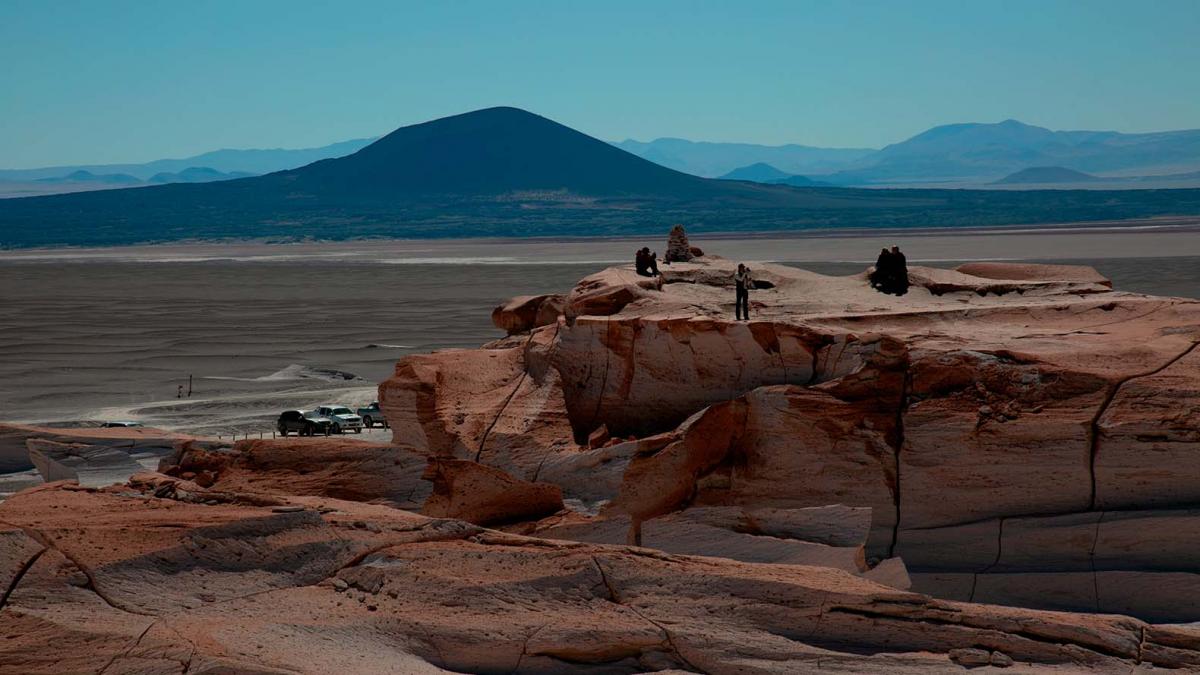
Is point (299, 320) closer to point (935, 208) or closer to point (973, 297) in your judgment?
point (973, 297)

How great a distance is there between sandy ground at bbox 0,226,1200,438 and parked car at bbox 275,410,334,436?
594mm

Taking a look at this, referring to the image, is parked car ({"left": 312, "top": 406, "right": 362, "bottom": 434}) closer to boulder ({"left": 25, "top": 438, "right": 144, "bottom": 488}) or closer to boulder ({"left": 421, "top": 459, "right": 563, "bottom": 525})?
boulder ({"left": 25, "top": 438, "right": 144, "bottom": 488})

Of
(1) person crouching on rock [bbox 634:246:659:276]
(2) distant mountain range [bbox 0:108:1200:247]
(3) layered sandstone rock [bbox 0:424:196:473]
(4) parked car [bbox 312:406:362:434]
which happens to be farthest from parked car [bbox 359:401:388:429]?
(2) distant mountain range [bbox 0:108:1200:247]

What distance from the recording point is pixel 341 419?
23609 millimetres

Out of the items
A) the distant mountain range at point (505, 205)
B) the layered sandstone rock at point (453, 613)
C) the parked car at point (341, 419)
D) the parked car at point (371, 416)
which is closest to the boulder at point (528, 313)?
the layered sandstone rock at point (453, 613)

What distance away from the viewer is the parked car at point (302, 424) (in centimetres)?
2292

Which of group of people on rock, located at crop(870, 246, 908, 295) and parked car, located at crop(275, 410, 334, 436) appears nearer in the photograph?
group of people on rock, located at crop(870, 246, 908, 295)

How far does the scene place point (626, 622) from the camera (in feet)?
30.2

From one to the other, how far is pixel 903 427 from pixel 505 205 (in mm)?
160582

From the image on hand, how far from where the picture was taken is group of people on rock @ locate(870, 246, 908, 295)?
1562 cm

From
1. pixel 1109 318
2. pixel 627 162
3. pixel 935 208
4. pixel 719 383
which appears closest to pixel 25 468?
pixel 719 383

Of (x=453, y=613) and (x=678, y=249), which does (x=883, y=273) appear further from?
(x=453, y=613)

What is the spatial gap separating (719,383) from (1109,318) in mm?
3578

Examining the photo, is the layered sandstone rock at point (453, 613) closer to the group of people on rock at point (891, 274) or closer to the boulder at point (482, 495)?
the boulder at point (482, 495)
